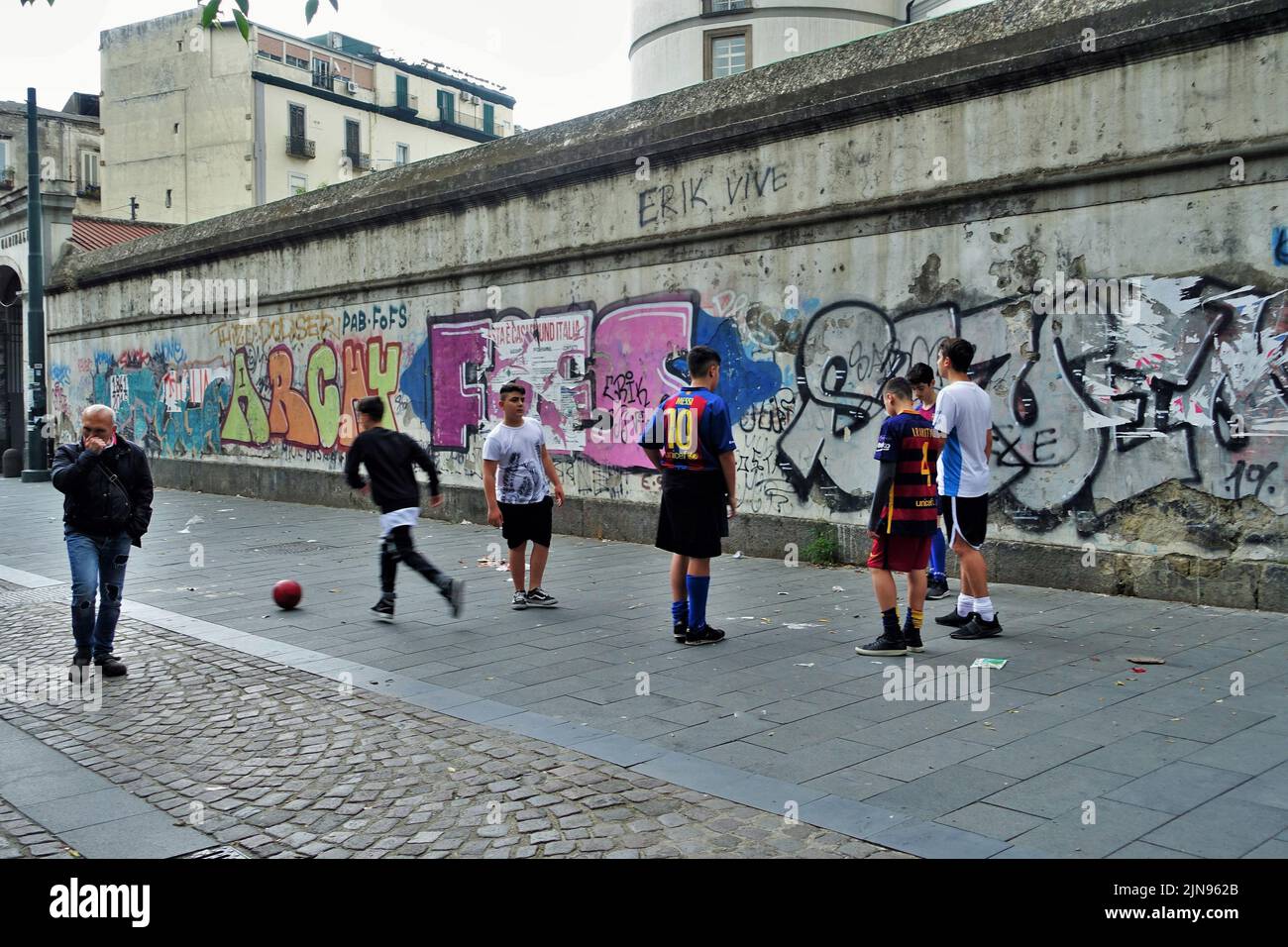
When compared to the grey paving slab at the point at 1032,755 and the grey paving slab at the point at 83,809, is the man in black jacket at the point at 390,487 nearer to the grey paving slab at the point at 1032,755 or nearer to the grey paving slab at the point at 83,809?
the grey paving slab at the point at 83,809

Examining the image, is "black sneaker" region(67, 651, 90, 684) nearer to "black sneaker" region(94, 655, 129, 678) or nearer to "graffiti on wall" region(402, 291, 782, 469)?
"black sneaker" region(94, 655, 129, 678)

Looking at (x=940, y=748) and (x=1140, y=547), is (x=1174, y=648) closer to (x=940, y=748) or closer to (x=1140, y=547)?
(x=1140, y=547)

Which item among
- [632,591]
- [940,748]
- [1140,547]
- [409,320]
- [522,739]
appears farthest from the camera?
[409,320]

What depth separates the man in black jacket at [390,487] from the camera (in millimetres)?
8172

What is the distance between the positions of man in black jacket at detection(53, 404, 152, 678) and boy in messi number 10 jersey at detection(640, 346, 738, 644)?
309 cm

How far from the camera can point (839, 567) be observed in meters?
10.0

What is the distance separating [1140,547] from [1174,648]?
1793 millimetres

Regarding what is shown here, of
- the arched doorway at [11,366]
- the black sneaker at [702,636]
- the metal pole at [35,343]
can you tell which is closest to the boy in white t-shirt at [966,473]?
the black sneaker at [702,636]

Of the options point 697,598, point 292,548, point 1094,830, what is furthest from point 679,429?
point 292,548

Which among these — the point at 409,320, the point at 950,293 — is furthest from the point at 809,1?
the point at 950,293

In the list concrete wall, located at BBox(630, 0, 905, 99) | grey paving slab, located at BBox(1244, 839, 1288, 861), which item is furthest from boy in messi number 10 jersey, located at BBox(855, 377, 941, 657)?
concrete wall, located at BBox(630, 0, 905, 99)

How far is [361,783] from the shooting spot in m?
4.75

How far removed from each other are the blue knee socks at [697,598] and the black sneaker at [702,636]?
24mm

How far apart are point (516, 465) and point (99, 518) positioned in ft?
9.44
